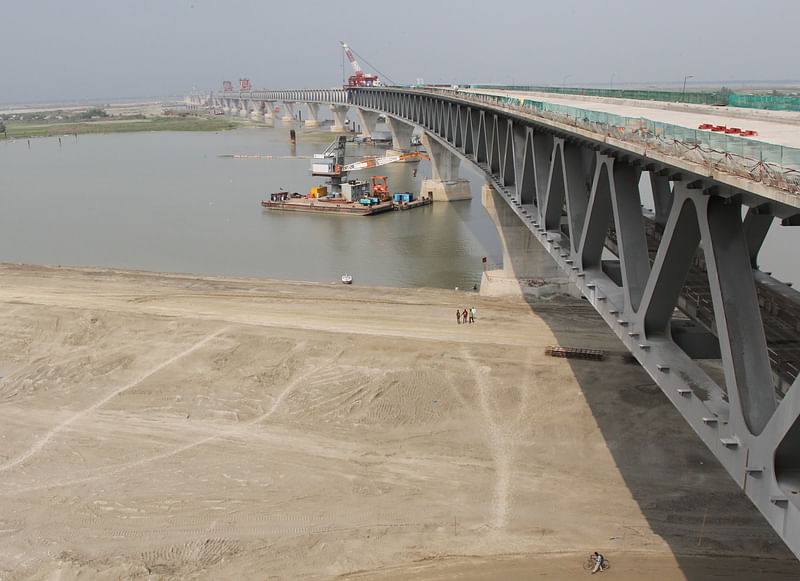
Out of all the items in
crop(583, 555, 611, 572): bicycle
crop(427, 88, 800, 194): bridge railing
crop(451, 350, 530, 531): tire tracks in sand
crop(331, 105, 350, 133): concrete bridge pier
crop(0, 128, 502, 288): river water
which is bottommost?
crop(0, 128, 502, 288): river water

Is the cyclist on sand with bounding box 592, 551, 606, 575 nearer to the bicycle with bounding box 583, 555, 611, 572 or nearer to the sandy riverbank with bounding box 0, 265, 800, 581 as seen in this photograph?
the bicycle with bounding box 583, 555, 611, 572

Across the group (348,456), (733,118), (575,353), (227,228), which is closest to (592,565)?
(348,456)

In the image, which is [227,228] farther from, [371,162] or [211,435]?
[211,435]

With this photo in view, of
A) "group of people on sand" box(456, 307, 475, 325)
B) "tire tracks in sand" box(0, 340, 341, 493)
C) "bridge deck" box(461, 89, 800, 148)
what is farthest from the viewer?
"group of people on sand" box(456, 307, 475, 325)

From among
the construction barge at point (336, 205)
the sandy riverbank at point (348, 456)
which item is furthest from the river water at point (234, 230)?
the sandy riverbank at point (348, 456)

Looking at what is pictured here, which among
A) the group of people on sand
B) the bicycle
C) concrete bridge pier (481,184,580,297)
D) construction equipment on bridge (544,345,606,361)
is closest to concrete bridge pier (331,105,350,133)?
concrete bridge pier (481,184,580,297)

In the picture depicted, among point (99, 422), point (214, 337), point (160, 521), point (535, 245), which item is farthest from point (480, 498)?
point (535, 245)

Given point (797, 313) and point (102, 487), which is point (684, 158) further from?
point (102, 487)
